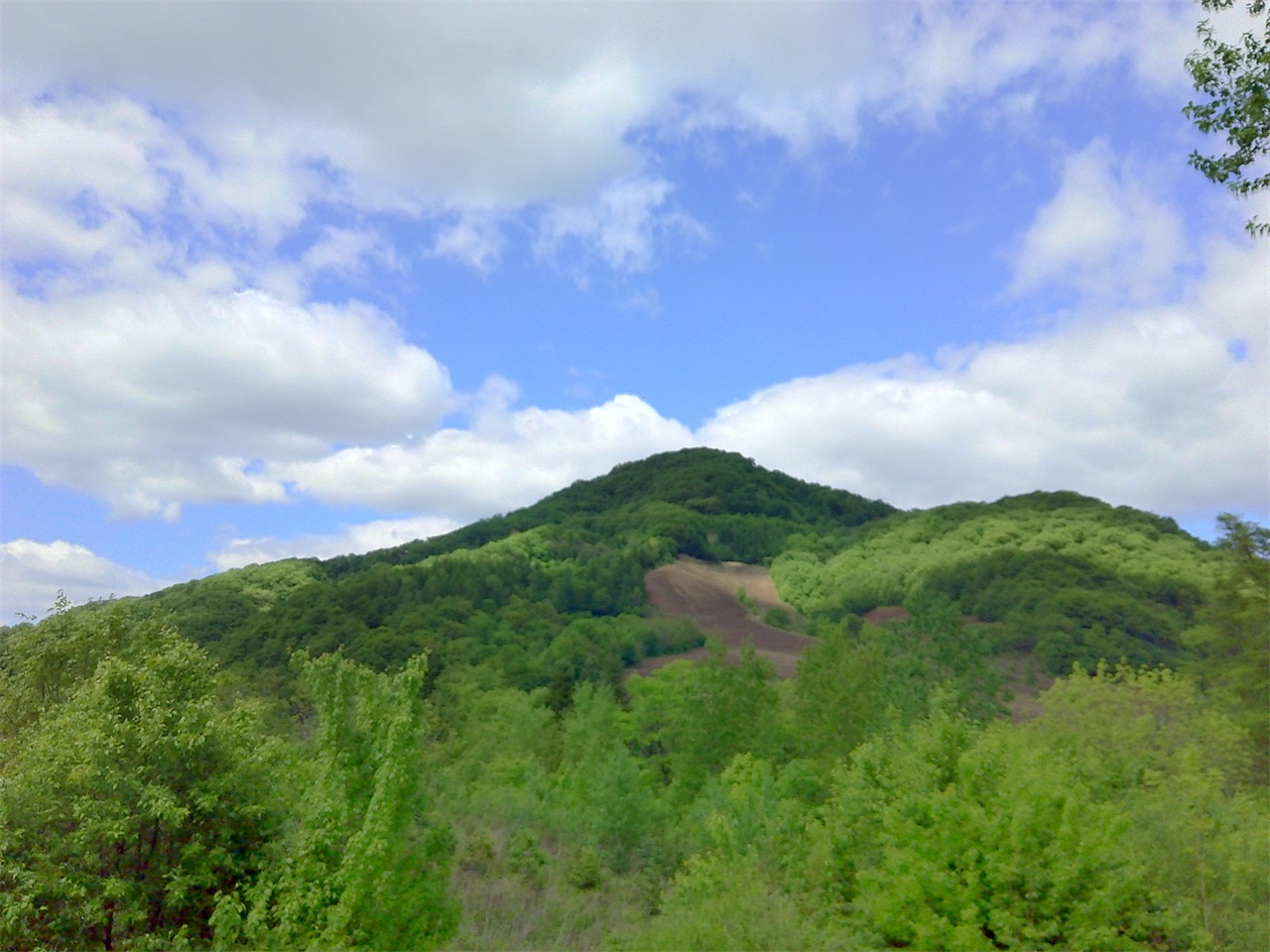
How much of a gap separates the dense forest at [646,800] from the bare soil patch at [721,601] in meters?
27.2

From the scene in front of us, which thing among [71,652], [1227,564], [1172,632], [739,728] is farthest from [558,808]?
[1172,632]

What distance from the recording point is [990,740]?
21.7m

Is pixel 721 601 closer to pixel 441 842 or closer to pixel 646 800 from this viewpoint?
pixel 646 800

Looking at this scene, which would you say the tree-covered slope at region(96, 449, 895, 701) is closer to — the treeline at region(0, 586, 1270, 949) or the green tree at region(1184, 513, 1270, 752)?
the treeline at region(0, 586, 1270, 949)

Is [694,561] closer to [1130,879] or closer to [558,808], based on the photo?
[558,808]

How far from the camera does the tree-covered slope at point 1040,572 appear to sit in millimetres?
81500

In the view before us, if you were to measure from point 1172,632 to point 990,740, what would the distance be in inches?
2868

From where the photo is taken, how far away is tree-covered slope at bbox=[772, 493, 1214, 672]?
81500 mm

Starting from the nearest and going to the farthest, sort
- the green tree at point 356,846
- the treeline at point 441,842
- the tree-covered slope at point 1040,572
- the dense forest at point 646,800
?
the green tree at point 356,846
the treeline at point 441,842
the dense forest at point 646,800
the tree-covered slope at point 1040,572

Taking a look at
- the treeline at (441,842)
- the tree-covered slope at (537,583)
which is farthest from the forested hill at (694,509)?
the treeline at (441,842)

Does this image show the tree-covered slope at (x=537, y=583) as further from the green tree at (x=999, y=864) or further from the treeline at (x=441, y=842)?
the green tree at (x=999, y=864)

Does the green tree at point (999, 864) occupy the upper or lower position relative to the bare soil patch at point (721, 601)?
lower

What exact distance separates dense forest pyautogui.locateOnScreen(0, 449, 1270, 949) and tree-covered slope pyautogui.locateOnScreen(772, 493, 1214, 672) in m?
16.3

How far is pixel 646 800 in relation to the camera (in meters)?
35.4
